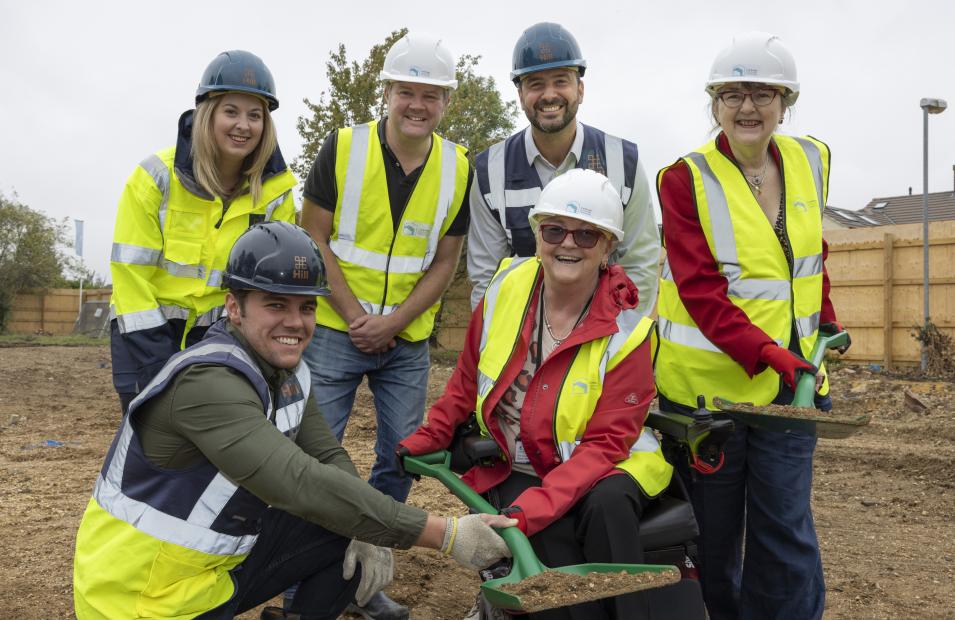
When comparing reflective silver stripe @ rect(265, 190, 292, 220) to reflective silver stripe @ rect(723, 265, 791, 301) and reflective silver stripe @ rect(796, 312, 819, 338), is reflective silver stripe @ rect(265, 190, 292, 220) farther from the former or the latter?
reflective silver stripe @ rect(796, 312, 819, 338)

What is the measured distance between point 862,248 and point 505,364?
14.0 metres

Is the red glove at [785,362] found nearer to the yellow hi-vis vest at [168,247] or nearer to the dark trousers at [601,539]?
the dark trousers at [601,539]

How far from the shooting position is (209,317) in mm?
3793

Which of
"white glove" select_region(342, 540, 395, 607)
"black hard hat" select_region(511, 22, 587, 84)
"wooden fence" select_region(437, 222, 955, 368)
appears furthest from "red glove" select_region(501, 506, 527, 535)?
"wooden fence" select_region(437, 222, 955, 368)

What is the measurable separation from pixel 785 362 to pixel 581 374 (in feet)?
2.47

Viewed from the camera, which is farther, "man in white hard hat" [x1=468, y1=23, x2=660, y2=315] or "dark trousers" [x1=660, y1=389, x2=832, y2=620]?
"man in white hard hat" [x1=468, y1=23, x2=660, y2=315]

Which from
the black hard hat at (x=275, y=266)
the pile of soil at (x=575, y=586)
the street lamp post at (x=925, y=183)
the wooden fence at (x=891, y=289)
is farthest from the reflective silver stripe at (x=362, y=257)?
the wooden fence at (x=891, y=289)

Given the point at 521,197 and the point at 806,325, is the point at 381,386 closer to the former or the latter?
the point at 521,197

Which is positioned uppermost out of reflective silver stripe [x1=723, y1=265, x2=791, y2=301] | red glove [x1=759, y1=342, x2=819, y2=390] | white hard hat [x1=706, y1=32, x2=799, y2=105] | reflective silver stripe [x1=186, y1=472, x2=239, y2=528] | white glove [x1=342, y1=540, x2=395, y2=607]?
white hard hat [x1=706, y1=32, x2=799, y2=105]

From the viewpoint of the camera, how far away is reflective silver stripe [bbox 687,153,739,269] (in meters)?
3.29

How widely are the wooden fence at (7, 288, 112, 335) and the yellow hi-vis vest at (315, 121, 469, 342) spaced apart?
33.3m

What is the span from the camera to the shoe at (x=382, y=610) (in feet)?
12.9

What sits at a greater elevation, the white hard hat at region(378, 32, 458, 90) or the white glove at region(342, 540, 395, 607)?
the white hard hat at region(378, 32, 458, 90)

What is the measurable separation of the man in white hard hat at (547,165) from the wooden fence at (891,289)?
40.7 ft
